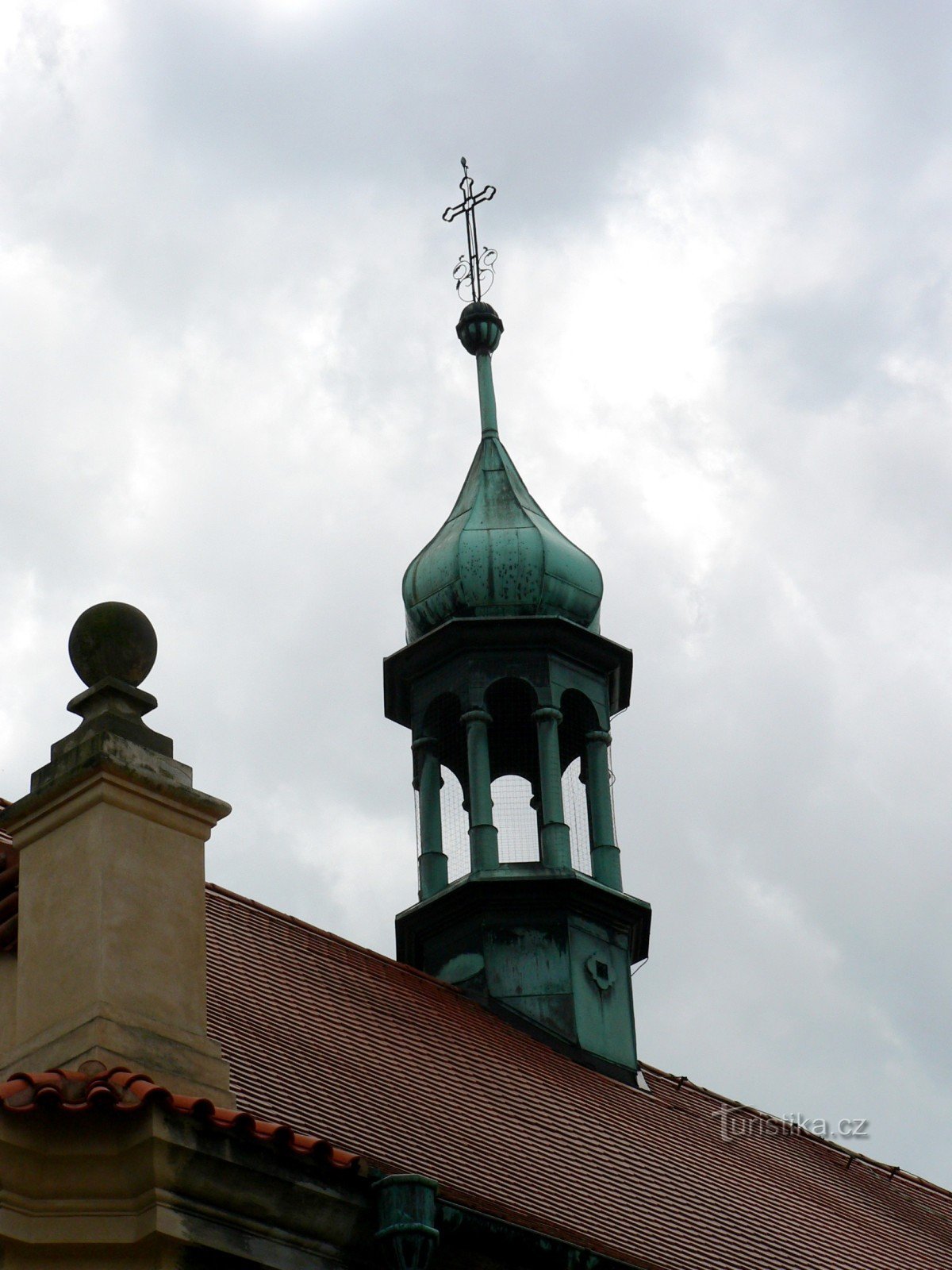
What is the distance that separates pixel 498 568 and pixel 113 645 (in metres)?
10.2

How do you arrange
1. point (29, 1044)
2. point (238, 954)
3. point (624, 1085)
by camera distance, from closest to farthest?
point (29, 1044) → point (238, 954) → point (624, 1085)

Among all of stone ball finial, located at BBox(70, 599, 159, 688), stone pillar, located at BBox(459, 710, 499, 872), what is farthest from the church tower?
stone ball finial, located at BBox(70, 599, 159, 688)

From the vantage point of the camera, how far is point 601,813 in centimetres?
2081

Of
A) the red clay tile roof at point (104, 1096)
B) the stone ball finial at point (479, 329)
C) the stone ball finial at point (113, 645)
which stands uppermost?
the stone ball finial at point (479, 329)

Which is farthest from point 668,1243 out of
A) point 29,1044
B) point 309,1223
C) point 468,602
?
point 468,602

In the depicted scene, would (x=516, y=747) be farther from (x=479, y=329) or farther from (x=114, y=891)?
(x=114, y=891)

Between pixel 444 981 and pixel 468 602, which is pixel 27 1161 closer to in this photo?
pixel 444 981

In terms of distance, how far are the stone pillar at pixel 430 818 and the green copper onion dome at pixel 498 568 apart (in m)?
1.13

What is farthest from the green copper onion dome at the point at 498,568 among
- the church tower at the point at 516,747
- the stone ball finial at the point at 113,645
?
the stone ball finial at the point at 113,645

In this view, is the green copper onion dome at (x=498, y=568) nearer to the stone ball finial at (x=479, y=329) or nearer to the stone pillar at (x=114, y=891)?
the stone ball finial at (x=479, y=329)

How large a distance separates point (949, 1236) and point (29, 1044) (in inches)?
459

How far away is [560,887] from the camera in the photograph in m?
19.5

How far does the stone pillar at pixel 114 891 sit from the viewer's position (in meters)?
10.4

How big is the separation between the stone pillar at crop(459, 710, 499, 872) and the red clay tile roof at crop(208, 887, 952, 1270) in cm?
172
